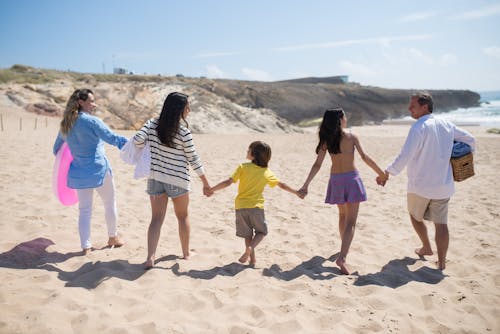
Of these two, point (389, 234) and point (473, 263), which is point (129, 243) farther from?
point (473, 263)

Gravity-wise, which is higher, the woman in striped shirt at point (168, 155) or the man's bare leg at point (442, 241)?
the woman in striped shirt at point (168, 155)

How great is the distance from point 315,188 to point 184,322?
573 cm

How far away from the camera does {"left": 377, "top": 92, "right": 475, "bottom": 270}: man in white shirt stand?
12.8 feet

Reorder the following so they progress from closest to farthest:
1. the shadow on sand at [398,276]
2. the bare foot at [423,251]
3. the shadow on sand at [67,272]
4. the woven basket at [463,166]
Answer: the shadow on sand at [67,272]
the shadow on sand at [398,276]
the woven basket at [463,166]
the bare foot at [423,251]

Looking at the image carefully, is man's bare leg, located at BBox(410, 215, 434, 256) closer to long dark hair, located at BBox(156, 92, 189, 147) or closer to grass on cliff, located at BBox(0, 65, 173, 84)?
long dark hair, located at BBox(156, 92, 189, 147)

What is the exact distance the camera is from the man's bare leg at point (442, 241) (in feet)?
13.2

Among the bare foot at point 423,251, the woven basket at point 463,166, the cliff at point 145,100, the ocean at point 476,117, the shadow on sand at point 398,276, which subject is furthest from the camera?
the ocean at point 476,117

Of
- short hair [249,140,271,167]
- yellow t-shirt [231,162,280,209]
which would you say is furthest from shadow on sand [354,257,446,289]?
short hair [249,140,271,167]

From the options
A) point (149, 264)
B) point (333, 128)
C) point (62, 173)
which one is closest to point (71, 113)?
point (62, 173)

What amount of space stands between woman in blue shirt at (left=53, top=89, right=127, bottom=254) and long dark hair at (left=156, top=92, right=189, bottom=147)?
0.66 metres

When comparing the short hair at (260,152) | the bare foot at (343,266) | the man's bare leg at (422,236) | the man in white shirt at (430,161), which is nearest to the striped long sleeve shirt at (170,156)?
the short hair at (260,152)

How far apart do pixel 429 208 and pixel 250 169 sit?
202cm

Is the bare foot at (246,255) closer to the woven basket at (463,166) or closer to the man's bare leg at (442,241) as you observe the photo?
the man's bare leg at (442,241)

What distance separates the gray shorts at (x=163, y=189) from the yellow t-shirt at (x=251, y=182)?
57 cm
